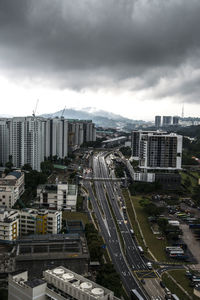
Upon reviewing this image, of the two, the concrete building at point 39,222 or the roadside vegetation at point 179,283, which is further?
the concrete building at point 39,222

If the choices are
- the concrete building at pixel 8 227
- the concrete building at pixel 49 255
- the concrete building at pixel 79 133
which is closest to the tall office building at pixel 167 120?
the concrete building at pixel 79 133

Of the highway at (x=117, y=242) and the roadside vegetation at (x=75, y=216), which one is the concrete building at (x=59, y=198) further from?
the highway at (x=117, y=242)

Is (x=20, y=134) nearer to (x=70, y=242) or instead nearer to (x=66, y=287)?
(x=70, y=242)

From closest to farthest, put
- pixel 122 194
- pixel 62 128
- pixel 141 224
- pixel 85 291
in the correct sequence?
1. pixel 85 291
2. pixel 141 224
3. pixel 122 194
4. pixel 62 128

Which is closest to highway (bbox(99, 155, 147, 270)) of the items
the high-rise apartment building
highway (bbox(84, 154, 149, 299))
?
highway (bbox(84, 154, 149, 299))

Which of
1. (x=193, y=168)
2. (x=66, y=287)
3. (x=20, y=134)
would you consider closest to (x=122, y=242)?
(x=66, y=287)

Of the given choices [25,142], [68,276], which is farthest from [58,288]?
[25,142]
